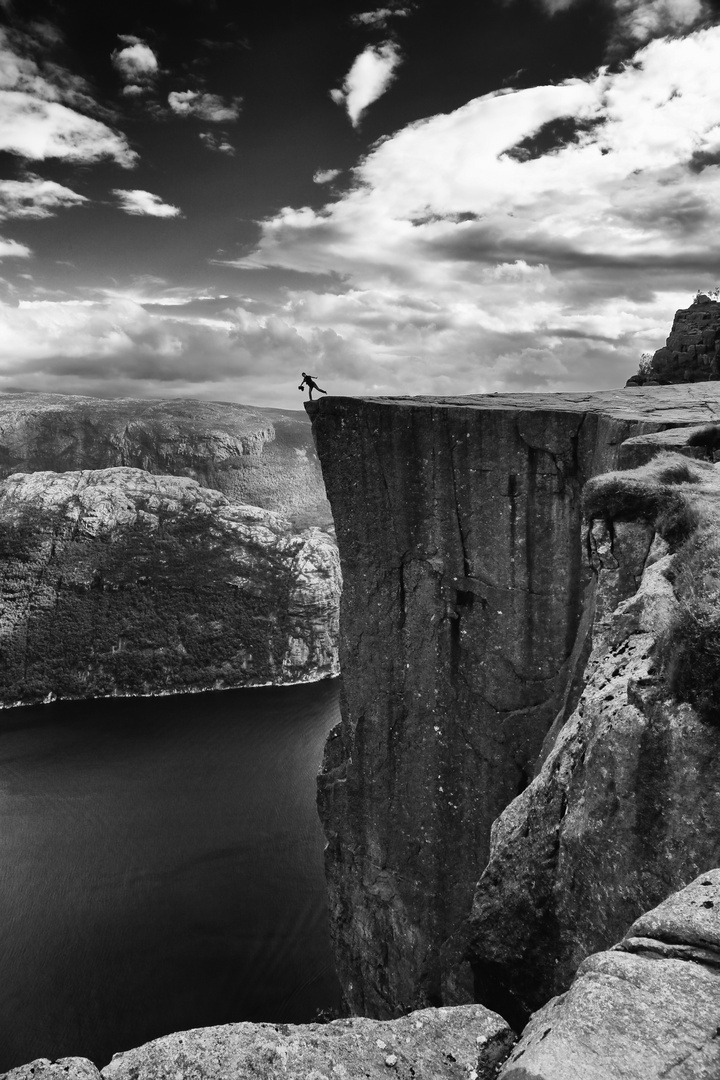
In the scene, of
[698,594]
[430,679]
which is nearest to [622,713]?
[698,594]

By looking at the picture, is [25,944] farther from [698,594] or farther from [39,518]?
[39,518]

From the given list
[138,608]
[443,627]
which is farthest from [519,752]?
[138,608]

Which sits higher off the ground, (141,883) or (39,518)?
(39,518)

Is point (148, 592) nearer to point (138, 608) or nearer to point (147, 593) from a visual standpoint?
point (147, 593)

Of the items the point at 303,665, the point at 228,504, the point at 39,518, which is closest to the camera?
the point at 303,665

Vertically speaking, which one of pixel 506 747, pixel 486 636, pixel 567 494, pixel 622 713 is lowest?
pixel 506 747

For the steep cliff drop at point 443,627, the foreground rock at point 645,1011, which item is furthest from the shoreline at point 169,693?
the foreground rock at point 645,1011

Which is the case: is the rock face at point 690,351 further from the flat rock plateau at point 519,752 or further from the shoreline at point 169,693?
the shoreline at point 169,693

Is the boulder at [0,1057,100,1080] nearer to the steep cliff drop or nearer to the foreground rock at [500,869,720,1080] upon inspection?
the foreground rock at [500,869,720,1080]
